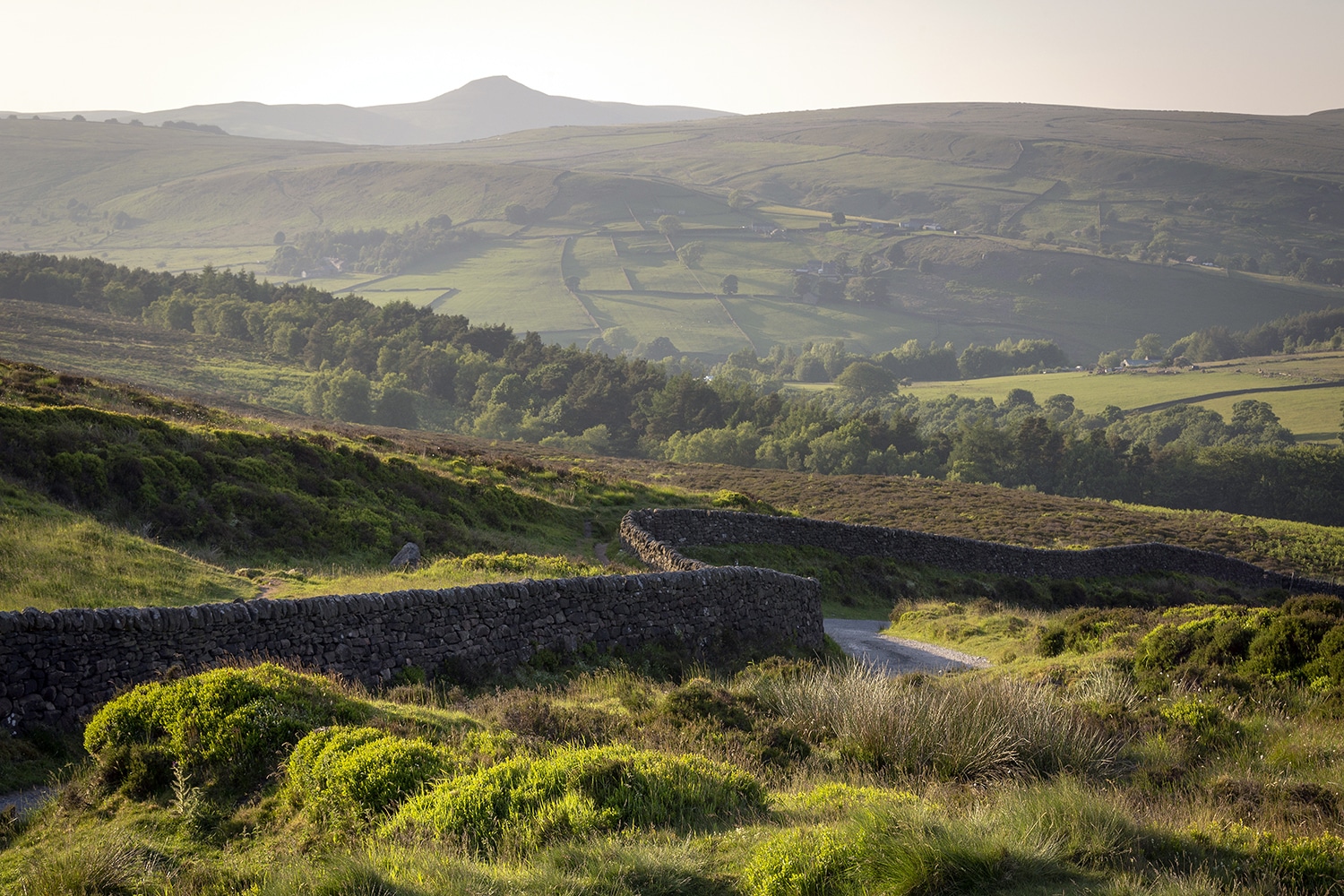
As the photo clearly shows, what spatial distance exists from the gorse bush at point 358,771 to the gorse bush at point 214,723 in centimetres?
43

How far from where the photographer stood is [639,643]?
1449 centimetres

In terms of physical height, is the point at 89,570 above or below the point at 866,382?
above

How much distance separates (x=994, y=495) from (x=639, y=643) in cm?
4415

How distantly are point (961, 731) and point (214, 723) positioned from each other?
635 centimetres

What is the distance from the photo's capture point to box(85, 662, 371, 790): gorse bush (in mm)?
7230

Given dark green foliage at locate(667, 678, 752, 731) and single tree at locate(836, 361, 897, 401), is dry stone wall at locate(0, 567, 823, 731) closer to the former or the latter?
dark green foliage at locate(667, 678, 752, 731)

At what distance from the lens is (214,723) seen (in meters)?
7.43

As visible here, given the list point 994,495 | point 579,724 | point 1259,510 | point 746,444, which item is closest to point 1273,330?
point 1259,510

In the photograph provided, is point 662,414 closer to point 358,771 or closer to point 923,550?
point 923,550

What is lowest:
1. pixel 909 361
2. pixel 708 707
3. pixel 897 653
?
pixel 909 361

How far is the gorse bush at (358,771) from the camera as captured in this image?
6.42 metres

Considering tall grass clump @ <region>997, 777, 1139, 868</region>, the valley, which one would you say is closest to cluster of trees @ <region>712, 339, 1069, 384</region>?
the valley

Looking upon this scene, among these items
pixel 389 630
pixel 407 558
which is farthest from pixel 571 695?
pixel 407 558

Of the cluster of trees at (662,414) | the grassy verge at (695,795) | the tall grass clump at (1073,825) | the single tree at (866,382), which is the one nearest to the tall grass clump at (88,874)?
the grassy verge at (695,795)
